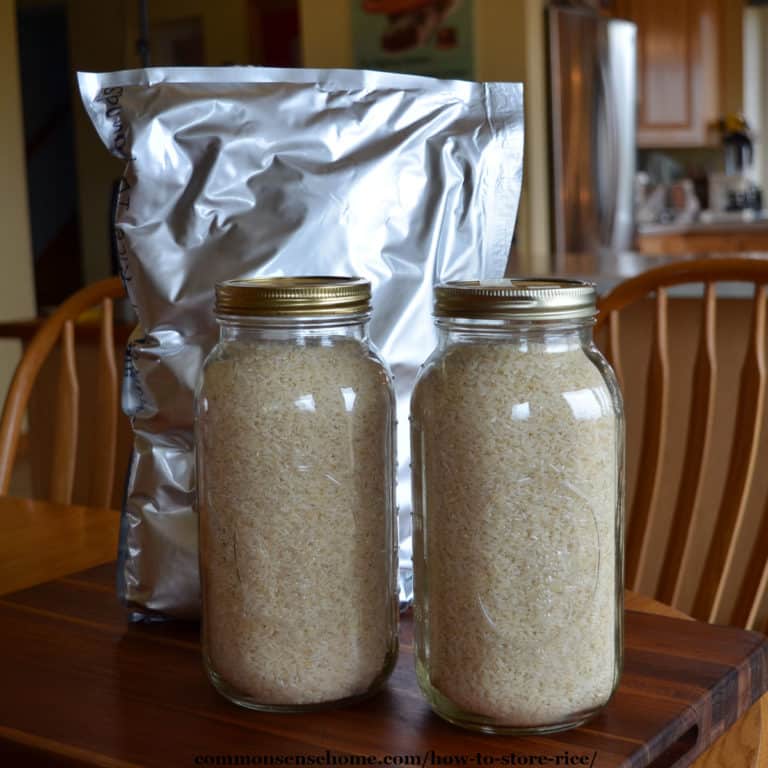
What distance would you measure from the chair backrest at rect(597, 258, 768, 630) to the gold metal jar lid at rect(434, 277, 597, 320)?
1.74 ft

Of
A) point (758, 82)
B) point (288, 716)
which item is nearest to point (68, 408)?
point (288, 716)

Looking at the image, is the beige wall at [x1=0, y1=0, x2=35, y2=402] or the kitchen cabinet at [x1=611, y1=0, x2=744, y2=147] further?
the kitchen cabinet at [x1=611, y1=0, x2=744, y2=147]

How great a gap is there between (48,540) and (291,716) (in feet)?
1.64

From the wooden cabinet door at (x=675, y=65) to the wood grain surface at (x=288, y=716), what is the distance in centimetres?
530

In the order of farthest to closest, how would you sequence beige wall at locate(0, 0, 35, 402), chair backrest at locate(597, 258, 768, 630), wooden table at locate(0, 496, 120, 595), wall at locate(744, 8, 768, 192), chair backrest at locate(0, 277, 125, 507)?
wall at locate(744, 8, 768, 192) → beige wall at locate(0, 0, 35, 402) → chair backrest at locate(0, 277, 125, 507) → chair backrest at locate(597, 258, 768, 630) → wooden table at locate(0, 496, 120, 595)

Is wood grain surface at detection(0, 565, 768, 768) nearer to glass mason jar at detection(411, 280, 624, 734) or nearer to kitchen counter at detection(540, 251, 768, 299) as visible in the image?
glass mason jar at detection(411, 280, 624, 734)

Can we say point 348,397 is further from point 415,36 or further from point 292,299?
point 415,36

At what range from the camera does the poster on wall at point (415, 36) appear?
153 inches

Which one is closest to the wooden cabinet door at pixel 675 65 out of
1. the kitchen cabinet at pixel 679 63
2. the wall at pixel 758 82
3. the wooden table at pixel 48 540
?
the kitchen cabinet at pixel 679 63

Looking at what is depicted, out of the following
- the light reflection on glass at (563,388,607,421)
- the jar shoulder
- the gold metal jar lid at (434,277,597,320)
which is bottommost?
the light reflection on glass at (563,388,607,421)

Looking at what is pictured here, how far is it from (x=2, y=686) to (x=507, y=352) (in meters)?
0.31

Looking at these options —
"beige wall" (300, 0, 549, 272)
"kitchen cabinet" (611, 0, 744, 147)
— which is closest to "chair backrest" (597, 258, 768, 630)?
"beige wall" (300, 0, 549, 272)

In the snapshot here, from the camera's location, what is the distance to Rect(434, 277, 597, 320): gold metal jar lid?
49 cm

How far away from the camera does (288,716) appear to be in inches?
21.4
